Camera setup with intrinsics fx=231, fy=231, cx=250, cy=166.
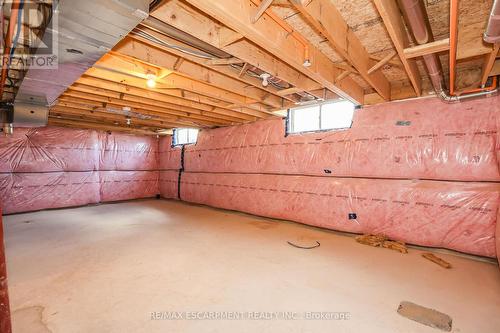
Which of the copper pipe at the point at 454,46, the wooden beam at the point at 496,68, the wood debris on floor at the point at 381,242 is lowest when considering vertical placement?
the wood debris on floor at the point at 381,242

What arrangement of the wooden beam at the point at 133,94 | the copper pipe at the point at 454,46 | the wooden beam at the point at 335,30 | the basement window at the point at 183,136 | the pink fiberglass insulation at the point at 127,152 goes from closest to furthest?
the copper pipe at the point at 454,46
the wooden beam at the point at 335,30
the wooden beam at the point at 133,94
the pink fiberglass insulation at the point at 127,152
the basement window at the point at 183,136

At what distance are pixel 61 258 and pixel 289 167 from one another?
11.3ft

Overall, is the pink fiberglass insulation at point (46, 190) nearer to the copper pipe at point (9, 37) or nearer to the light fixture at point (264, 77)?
the copper pipe at point (9, 37)

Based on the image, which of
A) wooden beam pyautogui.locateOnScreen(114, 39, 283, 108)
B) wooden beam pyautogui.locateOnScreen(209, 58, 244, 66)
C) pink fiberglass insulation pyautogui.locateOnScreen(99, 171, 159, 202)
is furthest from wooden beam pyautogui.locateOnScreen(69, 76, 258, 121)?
pink fiberglass insulation pyautogui.locateOnScreen(99, 171, 159, 202)

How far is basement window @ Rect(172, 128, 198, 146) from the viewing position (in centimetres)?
679

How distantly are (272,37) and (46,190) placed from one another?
6.43 metres

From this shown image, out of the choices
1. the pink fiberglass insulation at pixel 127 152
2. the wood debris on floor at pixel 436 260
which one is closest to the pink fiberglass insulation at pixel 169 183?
the pink fiberglass insulation at pixel 127 152

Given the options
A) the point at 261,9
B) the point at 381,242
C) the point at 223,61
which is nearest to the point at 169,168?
the point at 223,61

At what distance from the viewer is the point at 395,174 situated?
10.3ft

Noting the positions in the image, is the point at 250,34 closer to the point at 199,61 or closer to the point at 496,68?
the point at 199,61

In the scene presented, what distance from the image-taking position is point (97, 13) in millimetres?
1189

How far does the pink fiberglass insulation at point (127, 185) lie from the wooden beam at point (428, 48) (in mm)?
7063

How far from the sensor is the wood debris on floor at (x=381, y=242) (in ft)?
9.36

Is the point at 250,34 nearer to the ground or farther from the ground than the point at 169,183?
farther from the ground
